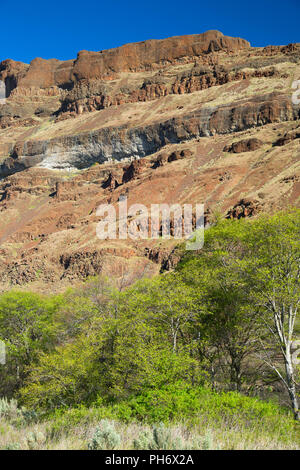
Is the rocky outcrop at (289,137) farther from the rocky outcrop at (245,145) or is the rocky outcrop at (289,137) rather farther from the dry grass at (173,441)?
the dry grass at (173,441)

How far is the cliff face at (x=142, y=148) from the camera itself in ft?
209

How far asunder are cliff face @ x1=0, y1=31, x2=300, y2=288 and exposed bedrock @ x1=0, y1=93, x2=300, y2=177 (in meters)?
0.34

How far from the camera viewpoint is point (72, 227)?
77.5 meters

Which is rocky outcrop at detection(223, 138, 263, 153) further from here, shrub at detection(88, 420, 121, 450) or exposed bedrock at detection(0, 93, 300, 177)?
shrub at detection(88, 420, 121, 450)

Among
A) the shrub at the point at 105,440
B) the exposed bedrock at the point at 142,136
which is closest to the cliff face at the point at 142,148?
the exposed bedrock at the point at 142,136

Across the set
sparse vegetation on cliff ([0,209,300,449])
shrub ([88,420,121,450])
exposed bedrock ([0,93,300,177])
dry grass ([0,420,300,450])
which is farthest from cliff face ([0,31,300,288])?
shrub ([88,420,121,450])

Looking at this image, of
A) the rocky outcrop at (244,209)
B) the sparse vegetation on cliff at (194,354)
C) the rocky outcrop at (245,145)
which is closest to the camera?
the sparse vegetation on cliff at (194,354)

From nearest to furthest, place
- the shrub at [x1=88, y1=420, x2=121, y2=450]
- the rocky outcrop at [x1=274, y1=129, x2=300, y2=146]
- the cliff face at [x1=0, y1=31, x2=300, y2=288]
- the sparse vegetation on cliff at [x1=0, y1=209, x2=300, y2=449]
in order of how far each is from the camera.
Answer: the shrub at [x1=88, y1=420, x2=121, y2=450]
the sparse vegetation on cliff at [x1=0, y1=209, x2=300, y2=449]
the cliff face at [x1=0, y1=31, x2=300, y2=288]
the rocky outcrop at [x1=274, y1=129, x2=300, y2=146]

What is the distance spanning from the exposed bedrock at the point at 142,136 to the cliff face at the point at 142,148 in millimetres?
338

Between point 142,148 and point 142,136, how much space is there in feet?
11.7

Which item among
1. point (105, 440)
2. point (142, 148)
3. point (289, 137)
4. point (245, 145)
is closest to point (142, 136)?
point (142, 148)

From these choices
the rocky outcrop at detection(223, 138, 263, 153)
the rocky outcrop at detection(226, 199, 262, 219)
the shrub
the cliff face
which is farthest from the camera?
the rocky outcrop at detection(223, 138, 263, 153)

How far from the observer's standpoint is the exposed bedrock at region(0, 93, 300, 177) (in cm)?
8531

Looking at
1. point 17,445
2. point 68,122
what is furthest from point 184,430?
point 68,122
